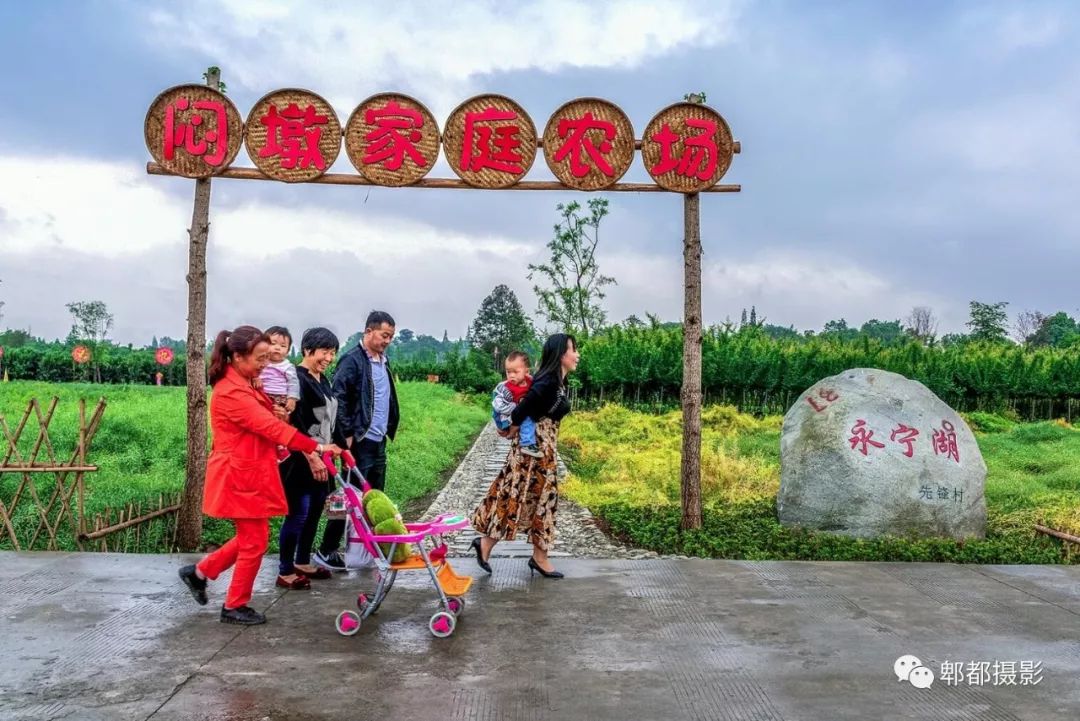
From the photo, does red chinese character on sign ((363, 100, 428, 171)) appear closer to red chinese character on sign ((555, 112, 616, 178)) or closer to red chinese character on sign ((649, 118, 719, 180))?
red chinese character on sign ((555, 112, 616, 178))

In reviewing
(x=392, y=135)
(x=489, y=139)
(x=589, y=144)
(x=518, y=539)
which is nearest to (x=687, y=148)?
(x=589, y=144)

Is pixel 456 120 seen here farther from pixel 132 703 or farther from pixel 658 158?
pixel 132 703

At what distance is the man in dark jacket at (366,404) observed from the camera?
566 centimetres

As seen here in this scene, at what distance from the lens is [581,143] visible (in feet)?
23.1

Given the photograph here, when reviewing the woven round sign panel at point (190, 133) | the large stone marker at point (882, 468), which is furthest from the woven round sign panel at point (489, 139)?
the large stone marker at point (882, 468)

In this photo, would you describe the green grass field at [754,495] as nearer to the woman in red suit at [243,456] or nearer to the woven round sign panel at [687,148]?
the woven round sign panel at [687,148]

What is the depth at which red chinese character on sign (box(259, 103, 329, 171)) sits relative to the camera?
689 centimetres

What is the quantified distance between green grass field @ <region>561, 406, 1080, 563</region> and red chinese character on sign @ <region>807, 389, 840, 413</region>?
1.00 metres

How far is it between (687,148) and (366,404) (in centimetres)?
313

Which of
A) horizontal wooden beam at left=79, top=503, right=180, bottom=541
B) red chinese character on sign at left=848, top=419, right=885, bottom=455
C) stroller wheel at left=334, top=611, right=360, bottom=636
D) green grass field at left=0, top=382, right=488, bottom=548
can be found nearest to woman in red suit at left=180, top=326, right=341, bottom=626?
stroller wheel at left=334, top=611, right=360, bottom=636

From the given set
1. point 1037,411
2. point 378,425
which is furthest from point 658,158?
point 1037,411

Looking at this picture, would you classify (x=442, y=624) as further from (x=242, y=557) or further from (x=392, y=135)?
(x=392, y=135)

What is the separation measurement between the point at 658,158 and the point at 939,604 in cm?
361

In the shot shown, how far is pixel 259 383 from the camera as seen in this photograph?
4.82 m
